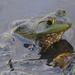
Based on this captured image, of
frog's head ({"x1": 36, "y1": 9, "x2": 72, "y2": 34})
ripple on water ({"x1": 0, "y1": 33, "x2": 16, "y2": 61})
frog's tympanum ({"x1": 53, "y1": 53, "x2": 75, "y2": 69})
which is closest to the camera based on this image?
frog's tympanum ({"x1": 53, "y1": 53, "x2": 75, "y2": 69})

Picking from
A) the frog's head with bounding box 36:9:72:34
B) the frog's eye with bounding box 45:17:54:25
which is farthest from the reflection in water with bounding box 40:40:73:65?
the frog's eye with bounding box 45:17:54:25

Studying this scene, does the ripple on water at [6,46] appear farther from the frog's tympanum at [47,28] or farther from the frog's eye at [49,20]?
the frog's eye at [49,20]

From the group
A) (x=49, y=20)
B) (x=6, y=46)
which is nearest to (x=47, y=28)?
(x=49, y=20)

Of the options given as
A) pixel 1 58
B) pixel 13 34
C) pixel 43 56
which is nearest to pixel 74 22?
pixel 43 56

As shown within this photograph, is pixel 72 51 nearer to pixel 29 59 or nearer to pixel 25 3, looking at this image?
pixel 29 59

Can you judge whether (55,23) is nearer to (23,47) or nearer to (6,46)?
(23,47)

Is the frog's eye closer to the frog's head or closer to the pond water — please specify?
the frog's head
